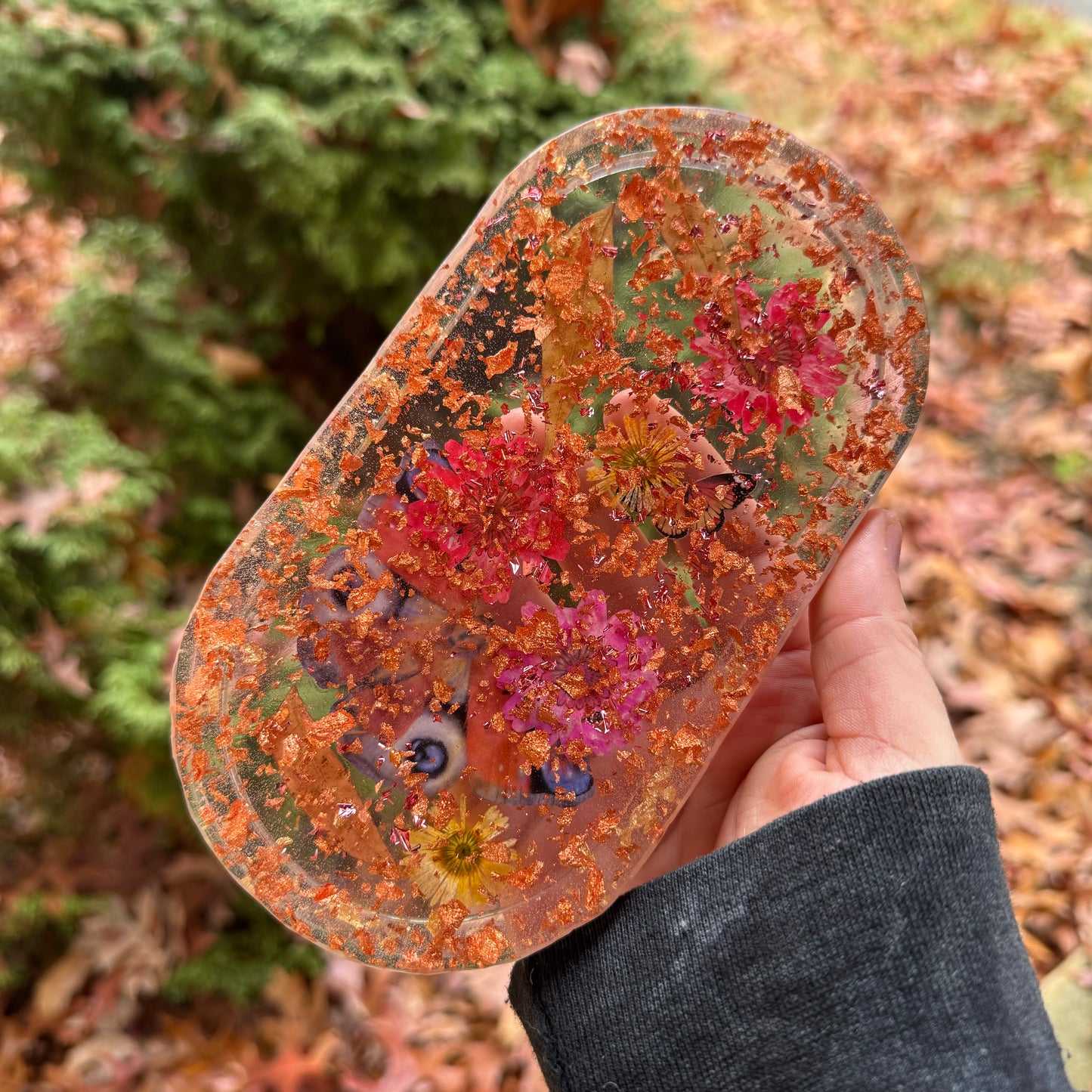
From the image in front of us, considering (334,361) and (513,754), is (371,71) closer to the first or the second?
(334,361)

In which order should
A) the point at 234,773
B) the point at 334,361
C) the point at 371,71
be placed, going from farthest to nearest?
1. the point at 334,361
2. the point at 371,71
3. the point at 234,773

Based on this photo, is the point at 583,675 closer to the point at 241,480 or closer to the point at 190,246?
the point at 241,480

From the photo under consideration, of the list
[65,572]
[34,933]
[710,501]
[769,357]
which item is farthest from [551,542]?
[34,933]

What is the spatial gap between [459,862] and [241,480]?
1.05 metres

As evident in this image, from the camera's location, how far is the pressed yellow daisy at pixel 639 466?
1.04 metres

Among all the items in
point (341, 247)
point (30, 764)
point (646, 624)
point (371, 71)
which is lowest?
point (30, 764)

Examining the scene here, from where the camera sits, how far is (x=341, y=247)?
5.05 ft

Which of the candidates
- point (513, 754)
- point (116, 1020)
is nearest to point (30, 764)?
point (116, 1020)

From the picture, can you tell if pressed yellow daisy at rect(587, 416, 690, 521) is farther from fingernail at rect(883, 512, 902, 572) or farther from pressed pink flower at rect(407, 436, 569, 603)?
fingernail at rect(883, 512, 902, 572)

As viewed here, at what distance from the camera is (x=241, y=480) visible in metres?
1.73

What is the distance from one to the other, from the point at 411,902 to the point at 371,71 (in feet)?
4.33

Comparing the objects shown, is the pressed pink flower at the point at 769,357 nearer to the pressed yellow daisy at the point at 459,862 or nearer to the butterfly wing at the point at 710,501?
the butterfly wing at the point at 710,501

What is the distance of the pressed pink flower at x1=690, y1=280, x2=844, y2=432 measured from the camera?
39.7 inches

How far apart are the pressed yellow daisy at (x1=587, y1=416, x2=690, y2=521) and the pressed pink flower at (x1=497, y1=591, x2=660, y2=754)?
0.13m
